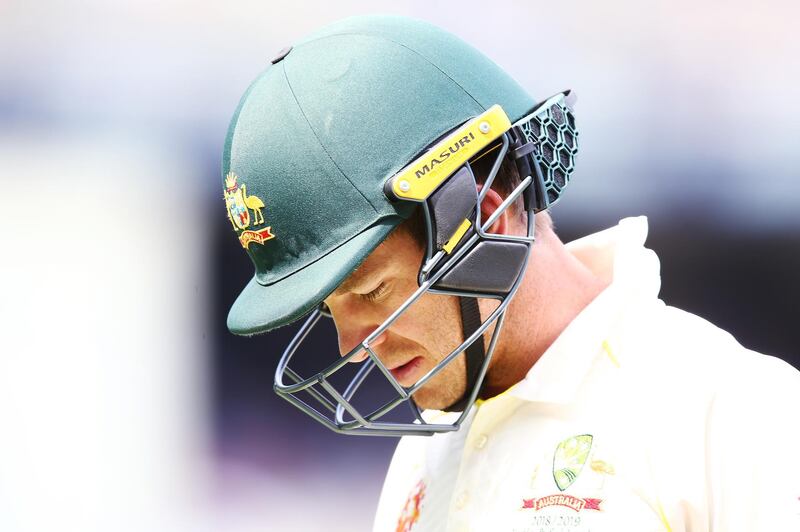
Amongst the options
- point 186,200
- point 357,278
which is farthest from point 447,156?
point 186,200

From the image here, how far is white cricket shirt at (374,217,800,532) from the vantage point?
3.74 feet

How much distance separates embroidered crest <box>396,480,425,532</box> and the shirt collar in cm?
27

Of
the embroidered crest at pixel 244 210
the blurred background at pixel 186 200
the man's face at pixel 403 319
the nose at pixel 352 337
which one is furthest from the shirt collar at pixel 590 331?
the blurred background at pixel 186 200

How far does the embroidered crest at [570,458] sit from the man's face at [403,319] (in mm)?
189

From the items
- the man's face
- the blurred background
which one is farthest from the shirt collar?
the blurred background

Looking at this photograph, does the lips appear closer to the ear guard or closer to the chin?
the chin

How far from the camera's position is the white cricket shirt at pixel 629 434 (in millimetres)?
1140

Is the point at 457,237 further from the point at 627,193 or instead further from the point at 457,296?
the point at 627,193

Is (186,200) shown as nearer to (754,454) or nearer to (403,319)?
(403,319)

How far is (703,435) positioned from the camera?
119 cm

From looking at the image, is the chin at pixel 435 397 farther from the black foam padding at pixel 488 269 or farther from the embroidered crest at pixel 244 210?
the embroidered crest at pixel 244 210

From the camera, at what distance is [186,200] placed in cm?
379

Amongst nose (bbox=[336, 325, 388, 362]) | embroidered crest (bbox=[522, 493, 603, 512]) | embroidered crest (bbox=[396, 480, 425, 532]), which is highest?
nose (bbox=[336, 325, 388, 362])

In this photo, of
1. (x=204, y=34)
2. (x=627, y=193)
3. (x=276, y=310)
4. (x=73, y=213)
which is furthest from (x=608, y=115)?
(x=276, y=310)
